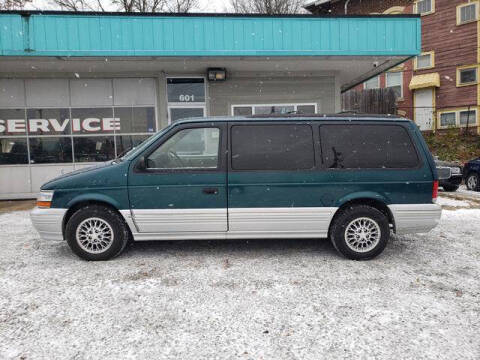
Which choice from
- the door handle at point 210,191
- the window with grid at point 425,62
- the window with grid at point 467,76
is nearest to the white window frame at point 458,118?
the window with grid at point 467,76

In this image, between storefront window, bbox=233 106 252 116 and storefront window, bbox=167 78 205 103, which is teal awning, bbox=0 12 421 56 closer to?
storefront window, bbox=167 78 205 103

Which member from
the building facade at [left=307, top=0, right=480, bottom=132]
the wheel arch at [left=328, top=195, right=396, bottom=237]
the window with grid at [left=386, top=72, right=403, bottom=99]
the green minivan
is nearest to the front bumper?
the green minivan

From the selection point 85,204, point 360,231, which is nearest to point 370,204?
point 360,231

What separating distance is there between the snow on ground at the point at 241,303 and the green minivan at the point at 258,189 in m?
0.43

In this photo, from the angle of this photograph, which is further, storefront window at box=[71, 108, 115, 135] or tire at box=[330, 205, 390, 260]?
storefront window at box=[71, 108, 115, 135]

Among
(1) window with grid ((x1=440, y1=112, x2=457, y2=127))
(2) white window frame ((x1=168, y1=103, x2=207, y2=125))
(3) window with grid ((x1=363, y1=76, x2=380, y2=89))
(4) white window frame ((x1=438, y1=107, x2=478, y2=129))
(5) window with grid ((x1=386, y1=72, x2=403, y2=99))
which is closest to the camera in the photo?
(2) white window frame ((x1=168, y1=103, x2=207, y2=125))

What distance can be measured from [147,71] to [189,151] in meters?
6.79

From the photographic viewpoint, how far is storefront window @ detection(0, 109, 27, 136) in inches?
379

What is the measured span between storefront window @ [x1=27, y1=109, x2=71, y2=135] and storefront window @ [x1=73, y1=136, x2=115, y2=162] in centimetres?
51

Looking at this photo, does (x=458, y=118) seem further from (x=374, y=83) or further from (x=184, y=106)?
(x=184, y=106)

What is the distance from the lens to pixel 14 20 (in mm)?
7633

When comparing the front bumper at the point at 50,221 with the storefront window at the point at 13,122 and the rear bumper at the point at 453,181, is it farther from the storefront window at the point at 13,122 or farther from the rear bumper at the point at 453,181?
the rear bumper at the point at 453,181

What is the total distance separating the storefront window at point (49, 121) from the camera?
9.70 meters

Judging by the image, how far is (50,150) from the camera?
32.1 feet
